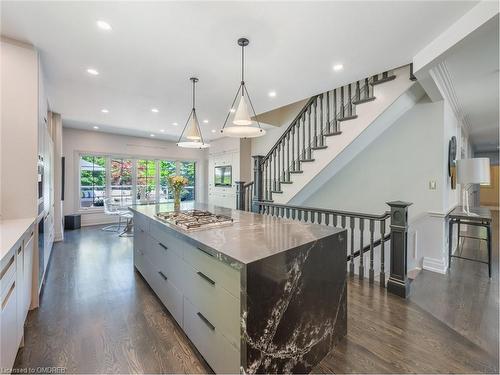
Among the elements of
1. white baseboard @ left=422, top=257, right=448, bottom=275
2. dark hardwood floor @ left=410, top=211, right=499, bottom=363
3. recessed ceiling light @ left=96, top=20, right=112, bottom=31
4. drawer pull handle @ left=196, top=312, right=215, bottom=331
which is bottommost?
dark hardwood floor @ left=410, top=211, right=499, bottom=363

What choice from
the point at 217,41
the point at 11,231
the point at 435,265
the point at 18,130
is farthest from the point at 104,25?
the point at 435,265

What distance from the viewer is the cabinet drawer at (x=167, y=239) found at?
1.92m

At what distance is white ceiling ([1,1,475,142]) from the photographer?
1938 mm

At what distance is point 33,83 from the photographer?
2.39 meters

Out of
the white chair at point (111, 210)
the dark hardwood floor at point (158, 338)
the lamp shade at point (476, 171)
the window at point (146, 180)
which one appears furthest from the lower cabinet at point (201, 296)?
the window at point (146, 180)

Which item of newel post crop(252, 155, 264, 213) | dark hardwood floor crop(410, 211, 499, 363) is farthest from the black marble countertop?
newel post crop(252, 155, 264, 213)

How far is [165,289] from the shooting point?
2.25 meters

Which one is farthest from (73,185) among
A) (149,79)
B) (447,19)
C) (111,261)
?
(447,19)

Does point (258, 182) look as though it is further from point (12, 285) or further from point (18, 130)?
point (12, 285)

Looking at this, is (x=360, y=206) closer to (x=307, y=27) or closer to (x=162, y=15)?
(x=307, y=27)

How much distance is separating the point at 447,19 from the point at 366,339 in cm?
278

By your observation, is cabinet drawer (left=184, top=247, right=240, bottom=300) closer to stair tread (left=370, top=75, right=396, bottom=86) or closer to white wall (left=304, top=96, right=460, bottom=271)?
stair tread (left=370, top=75, right=396, bottom=86)

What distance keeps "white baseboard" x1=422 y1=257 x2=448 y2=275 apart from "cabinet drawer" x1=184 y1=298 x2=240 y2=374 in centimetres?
345

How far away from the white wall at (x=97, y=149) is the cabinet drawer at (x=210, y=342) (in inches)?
245
